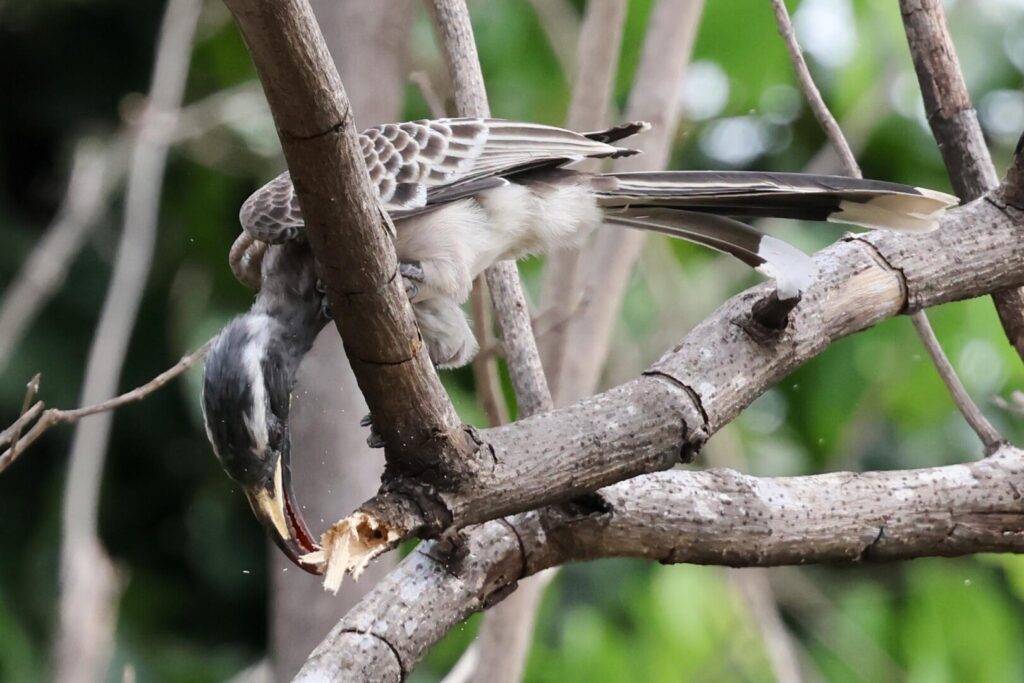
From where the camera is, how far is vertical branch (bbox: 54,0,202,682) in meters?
2.54

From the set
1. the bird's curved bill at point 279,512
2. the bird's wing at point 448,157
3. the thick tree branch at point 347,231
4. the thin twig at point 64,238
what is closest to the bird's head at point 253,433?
the bird's curved bill at point 279,512

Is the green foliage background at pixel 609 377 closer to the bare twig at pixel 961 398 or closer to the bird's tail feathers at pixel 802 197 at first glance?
the bare twig at pixel 961 398

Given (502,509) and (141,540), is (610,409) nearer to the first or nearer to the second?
(502,509)

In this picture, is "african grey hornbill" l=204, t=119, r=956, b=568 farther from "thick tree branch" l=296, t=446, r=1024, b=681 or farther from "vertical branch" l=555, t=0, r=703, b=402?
"vertical branch" l=555, t=0, r=703, b=402

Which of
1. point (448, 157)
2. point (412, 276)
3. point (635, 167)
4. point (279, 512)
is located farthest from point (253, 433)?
point (635, 167)

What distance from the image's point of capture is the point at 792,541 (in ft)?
6.95

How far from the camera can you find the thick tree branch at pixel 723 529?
1.94 meters

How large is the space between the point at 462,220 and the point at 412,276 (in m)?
0.18

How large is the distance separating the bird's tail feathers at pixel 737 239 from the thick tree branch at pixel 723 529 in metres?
0.35

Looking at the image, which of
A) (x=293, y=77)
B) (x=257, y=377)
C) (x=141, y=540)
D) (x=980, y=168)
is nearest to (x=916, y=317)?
(x=980, y=168)

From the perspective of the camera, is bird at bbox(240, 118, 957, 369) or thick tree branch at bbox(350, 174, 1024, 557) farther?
bird at bbox(240, 118, 957, 369)

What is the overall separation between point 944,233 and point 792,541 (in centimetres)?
64

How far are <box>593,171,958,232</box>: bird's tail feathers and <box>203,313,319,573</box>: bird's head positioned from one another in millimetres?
838

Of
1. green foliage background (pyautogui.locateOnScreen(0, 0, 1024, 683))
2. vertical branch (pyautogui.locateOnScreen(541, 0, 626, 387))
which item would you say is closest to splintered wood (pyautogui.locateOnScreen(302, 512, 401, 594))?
vertical branch (pyautogui.locateOnScreen(541, 0, 626, 387))
